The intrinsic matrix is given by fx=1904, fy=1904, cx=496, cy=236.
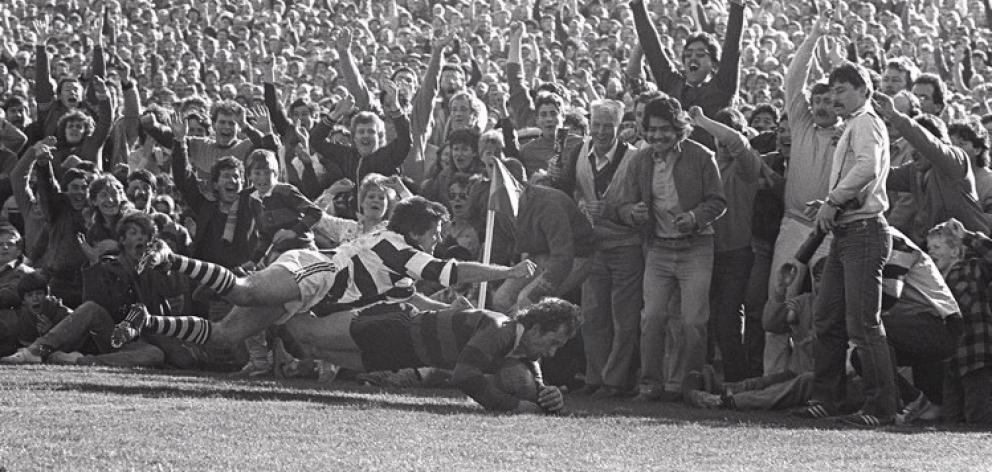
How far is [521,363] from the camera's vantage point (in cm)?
1160

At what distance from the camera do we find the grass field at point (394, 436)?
893 centimetres

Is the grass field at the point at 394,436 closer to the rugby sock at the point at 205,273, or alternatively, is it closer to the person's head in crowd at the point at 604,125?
the rugby sock at the point at 205,273

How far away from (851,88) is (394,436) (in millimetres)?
3796

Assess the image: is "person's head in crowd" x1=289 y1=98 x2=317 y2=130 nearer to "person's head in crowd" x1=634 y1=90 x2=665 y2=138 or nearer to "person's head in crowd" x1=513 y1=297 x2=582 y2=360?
"person's head in crowd" x1=634 y1=90 x2=665 y2=138

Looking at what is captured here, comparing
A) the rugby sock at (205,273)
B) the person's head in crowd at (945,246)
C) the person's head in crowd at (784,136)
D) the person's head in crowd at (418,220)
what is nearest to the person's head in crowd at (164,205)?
the rugby sock at (205,273)

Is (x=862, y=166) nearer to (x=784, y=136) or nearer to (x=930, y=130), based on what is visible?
(x=930, y=130)

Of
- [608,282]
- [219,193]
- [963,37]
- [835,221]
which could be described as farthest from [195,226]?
[963,37]

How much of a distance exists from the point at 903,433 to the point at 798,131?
9.74 feet

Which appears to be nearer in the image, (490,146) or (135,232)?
(490,146)

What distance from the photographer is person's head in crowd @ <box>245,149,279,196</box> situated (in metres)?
15.0

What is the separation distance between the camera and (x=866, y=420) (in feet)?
37.4

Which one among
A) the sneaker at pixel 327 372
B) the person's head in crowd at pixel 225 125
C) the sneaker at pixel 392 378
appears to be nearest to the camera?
the sneaker at pixel 392 378

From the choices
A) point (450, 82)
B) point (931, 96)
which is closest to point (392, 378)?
point (931, 96)

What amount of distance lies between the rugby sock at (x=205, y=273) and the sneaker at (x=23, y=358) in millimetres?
3244
